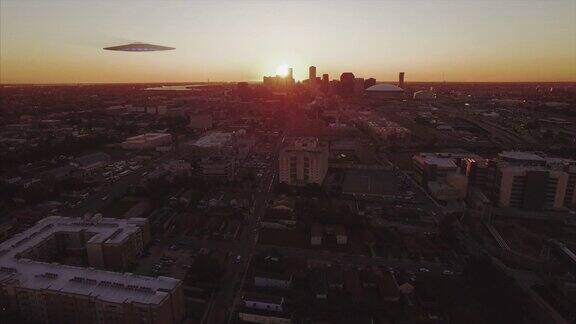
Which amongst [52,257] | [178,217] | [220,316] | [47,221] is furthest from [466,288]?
[47,221]

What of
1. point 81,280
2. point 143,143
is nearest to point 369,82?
point 143,143

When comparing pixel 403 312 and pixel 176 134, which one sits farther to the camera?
pixel 176 134

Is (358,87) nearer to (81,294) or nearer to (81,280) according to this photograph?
(81,280)

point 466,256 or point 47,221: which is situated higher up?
point 47,221

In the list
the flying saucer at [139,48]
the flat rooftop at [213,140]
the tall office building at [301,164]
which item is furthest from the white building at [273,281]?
the flying saucer at [139,48]

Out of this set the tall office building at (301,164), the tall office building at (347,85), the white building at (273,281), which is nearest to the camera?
the white building at (273,281)

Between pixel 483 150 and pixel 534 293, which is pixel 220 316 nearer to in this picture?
pixel 534 293

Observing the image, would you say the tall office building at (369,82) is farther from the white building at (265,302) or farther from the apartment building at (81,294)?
the apartment building at (81,294)

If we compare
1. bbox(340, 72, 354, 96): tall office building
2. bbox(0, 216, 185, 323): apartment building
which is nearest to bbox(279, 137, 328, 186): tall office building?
bbox(0, 216, 185, 323): apartment building
